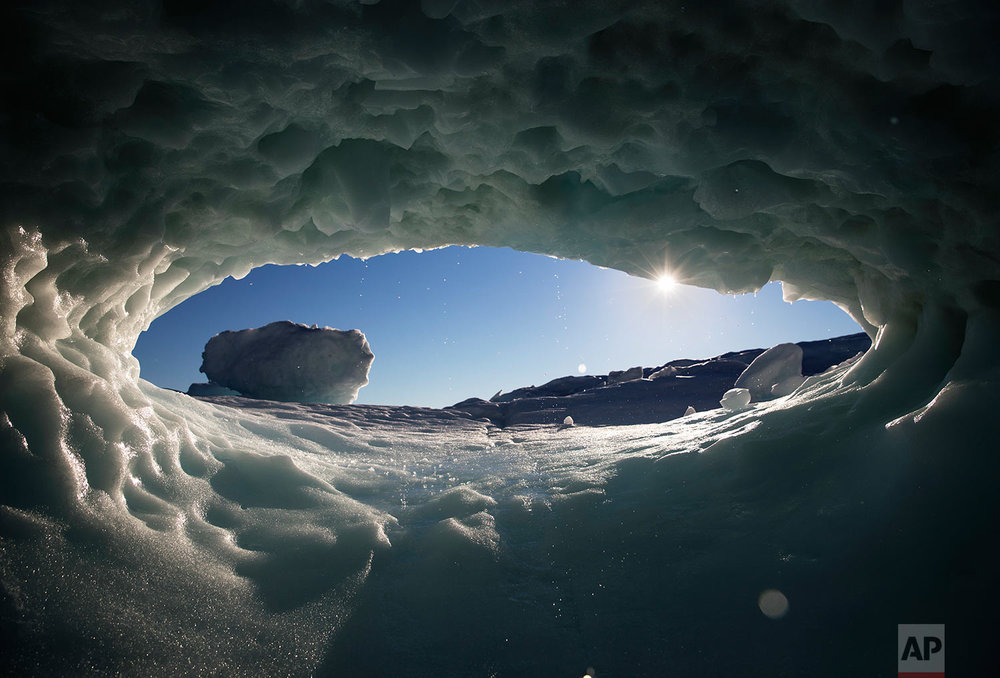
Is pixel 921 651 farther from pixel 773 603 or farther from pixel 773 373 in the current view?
pixel 773 373

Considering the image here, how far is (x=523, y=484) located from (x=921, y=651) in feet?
7.73

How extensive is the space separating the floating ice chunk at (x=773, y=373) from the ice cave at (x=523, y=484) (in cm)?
834

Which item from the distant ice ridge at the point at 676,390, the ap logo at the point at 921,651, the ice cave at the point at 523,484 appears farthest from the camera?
the distant ice ridge at the point at 676,390

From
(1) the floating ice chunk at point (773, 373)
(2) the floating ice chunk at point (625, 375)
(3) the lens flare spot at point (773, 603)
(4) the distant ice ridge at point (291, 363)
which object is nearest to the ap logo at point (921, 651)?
(3) the lens flare spot at point (773, 603)

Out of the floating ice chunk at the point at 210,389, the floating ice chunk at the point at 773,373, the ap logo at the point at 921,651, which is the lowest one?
the ap logo at the point at 921,651

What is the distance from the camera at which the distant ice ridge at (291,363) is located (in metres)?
17.4

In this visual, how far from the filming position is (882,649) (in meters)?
1.59

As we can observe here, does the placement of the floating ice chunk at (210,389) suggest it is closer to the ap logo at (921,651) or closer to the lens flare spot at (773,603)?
the lens flare spot at (773,603)

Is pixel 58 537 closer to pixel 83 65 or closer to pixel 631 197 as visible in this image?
pixel 83 65

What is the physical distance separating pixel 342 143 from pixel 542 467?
3106 millimetres

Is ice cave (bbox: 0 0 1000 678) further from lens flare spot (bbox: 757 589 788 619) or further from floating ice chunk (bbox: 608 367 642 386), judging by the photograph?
floating ice chunk (bbox: 608 367 642 386)

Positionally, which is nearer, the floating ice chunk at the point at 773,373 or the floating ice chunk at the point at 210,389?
the floating ice chunk at the point at 773,373

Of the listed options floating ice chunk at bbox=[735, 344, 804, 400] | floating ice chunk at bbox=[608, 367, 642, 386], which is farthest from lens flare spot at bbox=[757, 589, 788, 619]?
floating ice chunk at bbox=[608, 367, 642, 386]

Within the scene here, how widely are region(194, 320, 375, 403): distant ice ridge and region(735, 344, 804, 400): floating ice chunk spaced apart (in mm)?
13571
